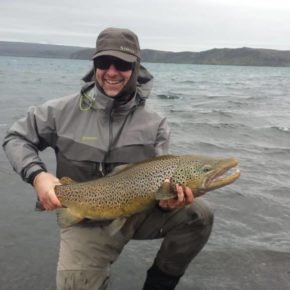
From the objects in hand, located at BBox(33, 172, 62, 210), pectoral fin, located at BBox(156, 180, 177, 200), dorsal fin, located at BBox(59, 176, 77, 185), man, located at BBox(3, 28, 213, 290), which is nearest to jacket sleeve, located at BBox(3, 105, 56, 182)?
man, located at BBox(3, 28, 213, 290)

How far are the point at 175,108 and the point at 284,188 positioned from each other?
15.3 metres

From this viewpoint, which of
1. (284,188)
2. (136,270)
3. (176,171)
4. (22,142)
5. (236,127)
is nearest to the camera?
(176,171)

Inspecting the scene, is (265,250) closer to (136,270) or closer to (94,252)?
(136,270)

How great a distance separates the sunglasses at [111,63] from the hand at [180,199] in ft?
3.83

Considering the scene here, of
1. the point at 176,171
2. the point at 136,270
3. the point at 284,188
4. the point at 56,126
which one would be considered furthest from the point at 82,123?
the point at 284,188

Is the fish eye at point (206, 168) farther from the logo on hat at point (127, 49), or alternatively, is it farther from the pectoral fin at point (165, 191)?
the logo on hat at point (127, 49)

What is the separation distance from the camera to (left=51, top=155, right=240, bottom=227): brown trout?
413 cm

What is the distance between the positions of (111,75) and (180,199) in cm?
133

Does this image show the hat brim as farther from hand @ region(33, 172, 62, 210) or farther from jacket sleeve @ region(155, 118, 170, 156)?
hand @ region(33, 172, 62, 210)

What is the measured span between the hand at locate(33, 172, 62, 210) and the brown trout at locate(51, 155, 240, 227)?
6 cm

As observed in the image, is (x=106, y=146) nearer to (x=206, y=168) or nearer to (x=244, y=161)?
(x=206, y=168)

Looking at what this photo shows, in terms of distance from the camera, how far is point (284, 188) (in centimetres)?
897

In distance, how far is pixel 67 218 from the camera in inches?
172

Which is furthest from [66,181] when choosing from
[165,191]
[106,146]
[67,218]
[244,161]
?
[244,161]
